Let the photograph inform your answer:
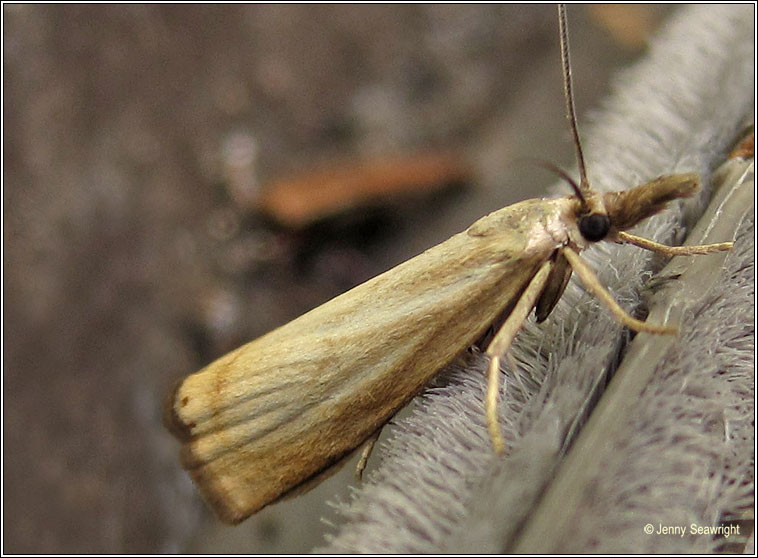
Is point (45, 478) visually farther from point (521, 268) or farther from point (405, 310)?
point (521, 268)

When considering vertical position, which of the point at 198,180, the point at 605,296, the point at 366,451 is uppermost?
the point at 198,180

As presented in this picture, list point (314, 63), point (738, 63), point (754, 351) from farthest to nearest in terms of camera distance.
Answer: point (314, 63) < point (738, 63) < point (754, 351)

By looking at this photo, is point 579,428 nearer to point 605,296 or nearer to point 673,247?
point 605,296

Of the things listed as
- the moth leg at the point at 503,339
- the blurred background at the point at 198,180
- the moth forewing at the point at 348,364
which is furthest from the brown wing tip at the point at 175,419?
the blurred background at the point at 198,180

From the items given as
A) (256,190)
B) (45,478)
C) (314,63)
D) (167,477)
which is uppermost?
(314,63)

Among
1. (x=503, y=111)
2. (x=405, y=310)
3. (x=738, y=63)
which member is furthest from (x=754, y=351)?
(x=503, y=111)

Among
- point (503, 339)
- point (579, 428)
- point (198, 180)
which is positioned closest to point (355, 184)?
point (198, 180)

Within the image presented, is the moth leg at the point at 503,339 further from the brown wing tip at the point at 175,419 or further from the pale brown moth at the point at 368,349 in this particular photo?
the brown wing tip at the point at 175,419
